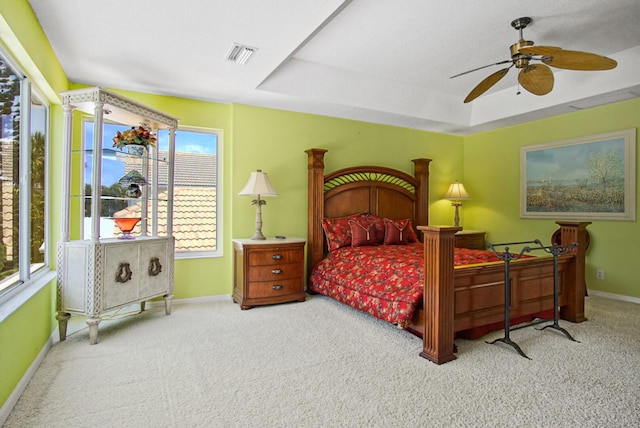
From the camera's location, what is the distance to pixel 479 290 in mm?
2904

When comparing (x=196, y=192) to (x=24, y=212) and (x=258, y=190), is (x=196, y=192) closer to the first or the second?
(x=258, y=190)

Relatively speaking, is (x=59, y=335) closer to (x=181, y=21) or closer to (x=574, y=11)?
(x=181, y=21)

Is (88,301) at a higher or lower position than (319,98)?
lower

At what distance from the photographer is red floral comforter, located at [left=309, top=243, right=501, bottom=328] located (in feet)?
9.69

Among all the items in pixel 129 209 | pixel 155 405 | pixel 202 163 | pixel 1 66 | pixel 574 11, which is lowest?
pixel 155 405

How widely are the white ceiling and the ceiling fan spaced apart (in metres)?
0.41

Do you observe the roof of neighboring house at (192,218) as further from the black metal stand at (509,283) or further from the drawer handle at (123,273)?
the black metal stand at (509,283)

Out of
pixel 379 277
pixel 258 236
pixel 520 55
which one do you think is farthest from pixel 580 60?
pixel 258 236

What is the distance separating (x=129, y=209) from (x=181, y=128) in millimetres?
1129

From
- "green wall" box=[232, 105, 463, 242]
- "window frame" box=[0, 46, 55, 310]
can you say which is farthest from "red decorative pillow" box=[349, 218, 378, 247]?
"window frame" box=[0, 46, 55, 310]

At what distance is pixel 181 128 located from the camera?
428 cm

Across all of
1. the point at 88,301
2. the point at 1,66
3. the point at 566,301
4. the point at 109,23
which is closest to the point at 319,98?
the point at 109,23

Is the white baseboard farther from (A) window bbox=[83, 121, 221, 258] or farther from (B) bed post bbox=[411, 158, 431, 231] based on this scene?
(A) window bbox=[83, 121, 221, 258]

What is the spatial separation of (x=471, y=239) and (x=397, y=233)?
1.56 metres
